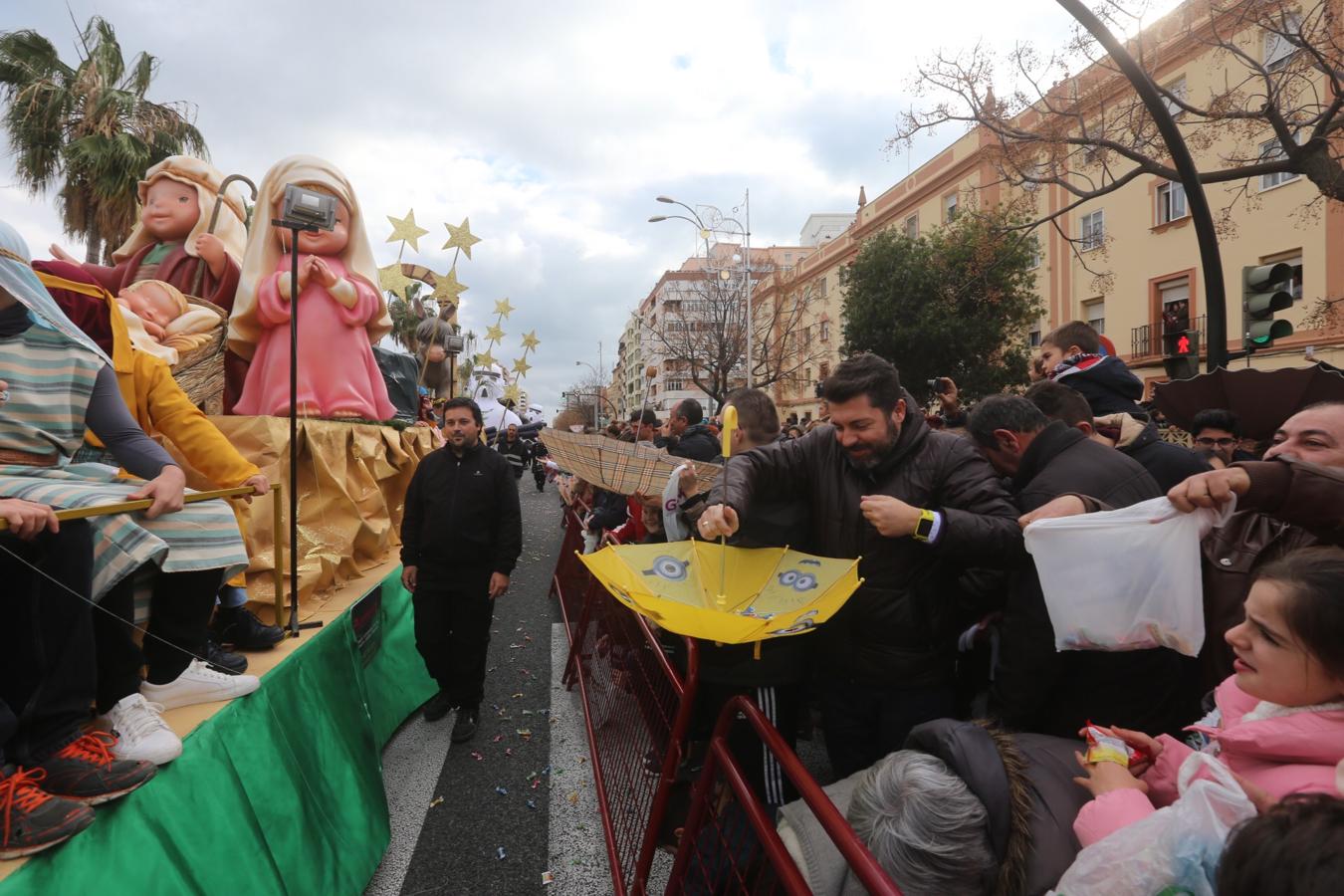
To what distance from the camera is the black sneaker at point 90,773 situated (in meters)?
1.62

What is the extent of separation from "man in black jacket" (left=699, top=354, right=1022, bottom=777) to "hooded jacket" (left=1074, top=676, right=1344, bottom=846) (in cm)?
94

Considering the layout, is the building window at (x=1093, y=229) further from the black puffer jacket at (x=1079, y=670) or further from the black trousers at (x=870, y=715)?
the black trousers at (x=870, y=715)

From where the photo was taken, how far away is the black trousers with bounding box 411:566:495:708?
396 cm

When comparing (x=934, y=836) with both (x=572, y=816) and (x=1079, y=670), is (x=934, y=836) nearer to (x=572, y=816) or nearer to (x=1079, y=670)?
(x=1079, y=670)

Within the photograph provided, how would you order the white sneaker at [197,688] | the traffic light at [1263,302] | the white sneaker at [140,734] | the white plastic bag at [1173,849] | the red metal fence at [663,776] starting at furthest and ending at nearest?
the traffic light at [1263,302] < the white sneaker at [197,688] < the white sneaker at [140,734] < the red metal fence at [663,776] < the white plastic bag at [1173,849]

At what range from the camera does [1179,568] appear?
4.84ft

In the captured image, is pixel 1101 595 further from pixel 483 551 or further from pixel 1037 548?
pixel 483 551

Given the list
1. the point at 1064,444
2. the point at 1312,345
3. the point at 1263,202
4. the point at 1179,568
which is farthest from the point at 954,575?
the point at 1263,202

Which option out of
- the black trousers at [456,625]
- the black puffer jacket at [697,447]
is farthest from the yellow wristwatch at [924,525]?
the black puffer jacket at [697,447]

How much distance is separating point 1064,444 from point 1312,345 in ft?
55.1

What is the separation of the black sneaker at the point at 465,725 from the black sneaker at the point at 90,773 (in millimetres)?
2210

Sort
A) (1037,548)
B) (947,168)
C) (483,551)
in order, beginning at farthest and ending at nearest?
1. (947,168)
2. (483,551)
3. (1037,548)

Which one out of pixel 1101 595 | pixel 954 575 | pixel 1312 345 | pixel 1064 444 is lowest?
pixel 954 575

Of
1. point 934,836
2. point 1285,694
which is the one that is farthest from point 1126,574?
point 934,836
